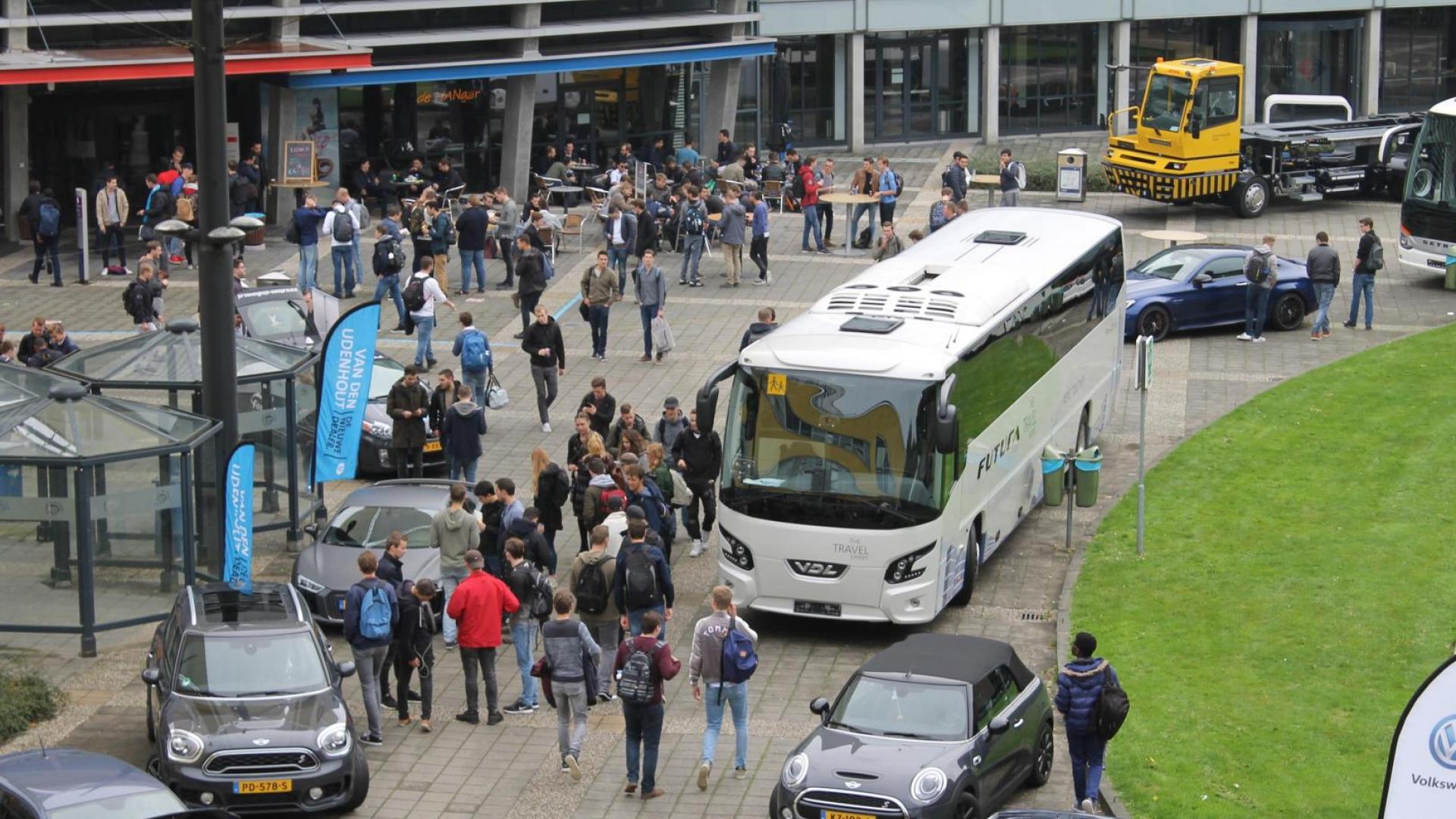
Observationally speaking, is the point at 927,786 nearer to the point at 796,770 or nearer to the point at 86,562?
the point at 796,770

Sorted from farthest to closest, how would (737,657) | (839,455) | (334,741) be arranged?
(839,455), (737,657), (334,741)

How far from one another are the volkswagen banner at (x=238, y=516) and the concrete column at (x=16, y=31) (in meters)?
20.3

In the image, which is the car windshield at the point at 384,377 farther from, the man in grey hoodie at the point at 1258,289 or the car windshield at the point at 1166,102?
the car windshield at the point at 1166,102

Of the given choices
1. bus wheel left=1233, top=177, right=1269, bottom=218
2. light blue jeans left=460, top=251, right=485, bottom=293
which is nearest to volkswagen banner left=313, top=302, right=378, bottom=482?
light blue jeans left=460, top=251, right=485, bottom=293

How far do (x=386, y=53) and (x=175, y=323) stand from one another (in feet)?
68.3

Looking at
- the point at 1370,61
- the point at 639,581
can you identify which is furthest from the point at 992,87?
the point at 639,581

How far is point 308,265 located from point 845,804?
22.3m

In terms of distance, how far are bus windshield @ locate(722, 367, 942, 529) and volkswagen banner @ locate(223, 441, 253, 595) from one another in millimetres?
4910

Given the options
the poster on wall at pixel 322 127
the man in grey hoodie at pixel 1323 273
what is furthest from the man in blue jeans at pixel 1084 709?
the poster on wall at pixel 322 127

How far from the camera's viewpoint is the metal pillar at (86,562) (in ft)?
66.0

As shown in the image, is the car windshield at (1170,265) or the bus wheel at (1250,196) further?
the bus wheel at (1250,196)

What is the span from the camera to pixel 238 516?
21047mm

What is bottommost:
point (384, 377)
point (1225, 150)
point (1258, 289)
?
point (384, 377)

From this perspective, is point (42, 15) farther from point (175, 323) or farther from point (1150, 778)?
point (1150, 778)
